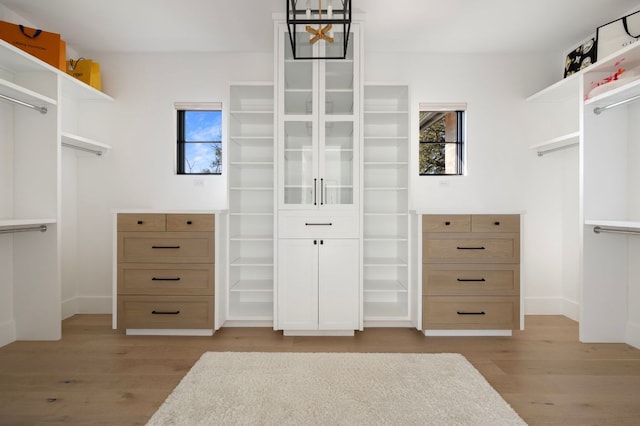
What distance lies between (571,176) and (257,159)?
10.2 feet

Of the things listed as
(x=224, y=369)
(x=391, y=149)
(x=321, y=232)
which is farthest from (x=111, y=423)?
(x=391, y=149)

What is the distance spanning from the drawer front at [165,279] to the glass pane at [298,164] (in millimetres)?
956

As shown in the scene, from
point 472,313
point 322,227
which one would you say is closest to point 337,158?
point 322,227

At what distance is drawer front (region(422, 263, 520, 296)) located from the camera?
3.13 metres

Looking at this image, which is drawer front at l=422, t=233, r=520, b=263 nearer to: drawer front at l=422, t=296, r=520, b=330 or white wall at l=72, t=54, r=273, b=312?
drawer front at l=422, t=296, r=520, b=330

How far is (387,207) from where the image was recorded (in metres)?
3.72

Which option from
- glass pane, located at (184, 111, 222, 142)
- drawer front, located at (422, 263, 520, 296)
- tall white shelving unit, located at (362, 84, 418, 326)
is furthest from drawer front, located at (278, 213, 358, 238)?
glass pane, located at (184, 111, 222, 142)

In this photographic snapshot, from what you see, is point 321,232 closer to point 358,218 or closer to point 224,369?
point 358,218

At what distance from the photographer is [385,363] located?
8.37 feet

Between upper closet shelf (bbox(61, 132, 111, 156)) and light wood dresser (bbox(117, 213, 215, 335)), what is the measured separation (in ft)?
2.57

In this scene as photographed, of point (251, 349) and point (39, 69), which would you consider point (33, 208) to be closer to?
point (39, 69)

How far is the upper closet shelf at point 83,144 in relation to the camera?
3.19 m

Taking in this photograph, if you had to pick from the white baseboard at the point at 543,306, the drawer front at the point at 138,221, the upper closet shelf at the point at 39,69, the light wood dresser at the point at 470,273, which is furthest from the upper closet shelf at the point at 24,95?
the white baseboard at the point at 543,306

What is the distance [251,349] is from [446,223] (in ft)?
6.22
